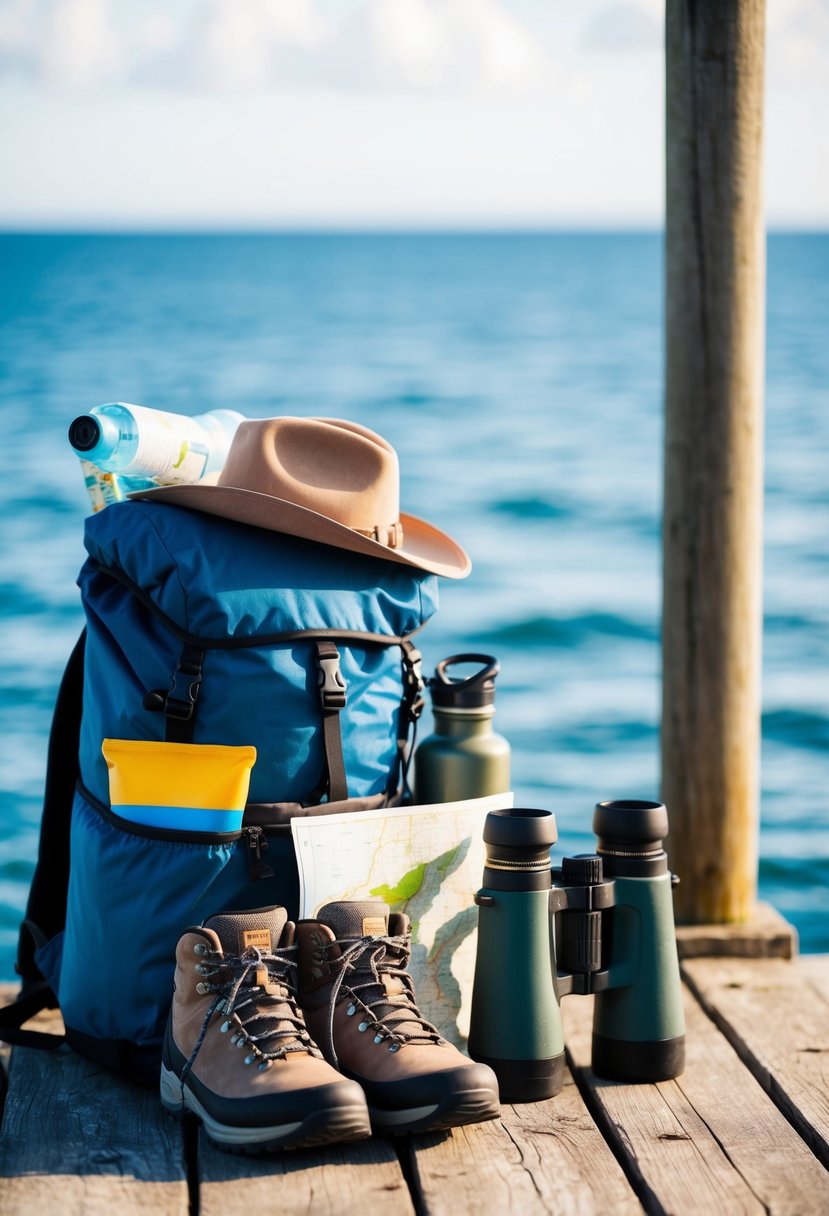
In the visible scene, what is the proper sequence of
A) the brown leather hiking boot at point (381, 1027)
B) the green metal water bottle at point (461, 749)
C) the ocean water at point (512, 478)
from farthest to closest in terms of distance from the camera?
the ocean water at point (512, 478) → the green metal water bottle at point (461, 749) → the brown leather hiking boot at point (381, 1027)

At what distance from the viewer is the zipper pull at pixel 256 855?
2482mm

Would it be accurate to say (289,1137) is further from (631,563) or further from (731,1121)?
(631,563)

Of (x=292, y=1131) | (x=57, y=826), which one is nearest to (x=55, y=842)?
(x=57, y=826)

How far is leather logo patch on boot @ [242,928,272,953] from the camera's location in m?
2.29

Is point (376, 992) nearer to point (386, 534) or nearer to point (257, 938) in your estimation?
point (257, 938)

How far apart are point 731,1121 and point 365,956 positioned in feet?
2.18

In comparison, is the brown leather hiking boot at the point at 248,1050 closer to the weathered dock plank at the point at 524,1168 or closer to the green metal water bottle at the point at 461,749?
the weathered dock plank at the point at 524,1168

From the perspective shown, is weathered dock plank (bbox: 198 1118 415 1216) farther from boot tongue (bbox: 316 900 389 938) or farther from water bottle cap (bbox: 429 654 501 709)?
water bottle cap (bbox: 429 654 501 709)

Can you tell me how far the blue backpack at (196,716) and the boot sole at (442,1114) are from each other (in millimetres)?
427

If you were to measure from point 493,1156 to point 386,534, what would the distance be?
1.08 metres

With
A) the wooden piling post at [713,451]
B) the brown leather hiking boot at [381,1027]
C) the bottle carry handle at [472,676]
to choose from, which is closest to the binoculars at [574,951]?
the brown leather hiking boot at [381,1027]

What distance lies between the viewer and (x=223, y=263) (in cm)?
7356

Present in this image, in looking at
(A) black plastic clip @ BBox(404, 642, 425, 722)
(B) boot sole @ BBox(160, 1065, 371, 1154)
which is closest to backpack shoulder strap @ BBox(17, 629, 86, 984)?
(A) black plastic clip @ BBox(404, 642, 425, 722)

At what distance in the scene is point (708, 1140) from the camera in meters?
2.35
